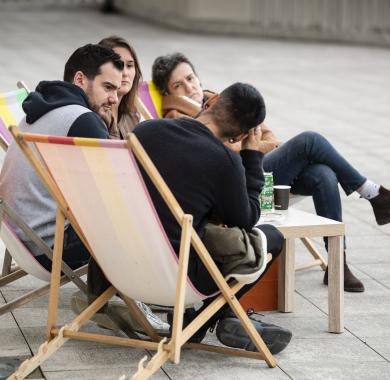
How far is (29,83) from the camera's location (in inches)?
528

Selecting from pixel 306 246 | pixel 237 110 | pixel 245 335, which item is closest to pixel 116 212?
pixel 237 110

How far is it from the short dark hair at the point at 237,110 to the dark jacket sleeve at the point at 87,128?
568 mm

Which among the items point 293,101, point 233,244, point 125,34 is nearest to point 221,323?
point 233,244

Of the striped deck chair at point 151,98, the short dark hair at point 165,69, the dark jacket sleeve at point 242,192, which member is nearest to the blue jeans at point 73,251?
the dark jacket sleeve at point 242,192

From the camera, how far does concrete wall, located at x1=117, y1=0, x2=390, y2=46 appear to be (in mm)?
20000

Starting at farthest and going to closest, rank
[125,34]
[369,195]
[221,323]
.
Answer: [125,34]
[369,195]
[221,323]

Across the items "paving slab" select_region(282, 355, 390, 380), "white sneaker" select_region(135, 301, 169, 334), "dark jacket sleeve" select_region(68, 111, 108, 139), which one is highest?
"dark jacket sleeve" select_region(68, 111, 108, 139)

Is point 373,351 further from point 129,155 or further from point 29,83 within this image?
point 29,83

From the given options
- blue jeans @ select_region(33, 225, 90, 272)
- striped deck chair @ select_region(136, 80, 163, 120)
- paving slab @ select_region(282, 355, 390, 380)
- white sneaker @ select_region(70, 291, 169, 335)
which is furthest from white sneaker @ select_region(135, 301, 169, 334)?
striped deck chair @ select_region(136, 80, 163, 120)

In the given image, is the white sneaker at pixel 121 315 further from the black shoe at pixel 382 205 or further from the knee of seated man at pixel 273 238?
the black shoe at pixel 382 205

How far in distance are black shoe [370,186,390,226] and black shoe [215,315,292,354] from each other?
142cm

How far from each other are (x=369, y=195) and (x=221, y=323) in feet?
4.97

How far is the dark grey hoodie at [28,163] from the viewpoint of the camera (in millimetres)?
4629

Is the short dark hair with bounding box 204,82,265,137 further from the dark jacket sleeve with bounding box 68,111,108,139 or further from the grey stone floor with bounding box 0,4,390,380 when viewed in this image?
the grey stone floor with bounding box 0,4,390,380
